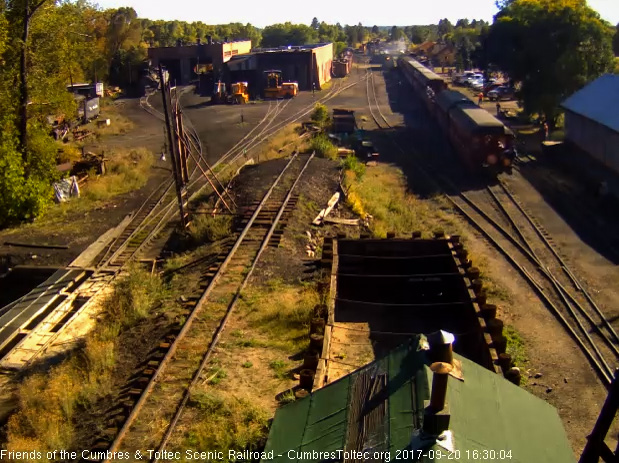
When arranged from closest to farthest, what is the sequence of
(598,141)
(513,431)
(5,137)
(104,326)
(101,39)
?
(513,431), (104,326), (5,137), (598,141), (101,39)

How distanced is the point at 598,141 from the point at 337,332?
19.1m

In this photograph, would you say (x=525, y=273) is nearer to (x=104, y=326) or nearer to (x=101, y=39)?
(x=104, y=326)

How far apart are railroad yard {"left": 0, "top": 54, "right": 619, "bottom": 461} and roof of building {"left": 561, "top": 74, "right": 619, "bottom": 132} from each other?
9.43 feet

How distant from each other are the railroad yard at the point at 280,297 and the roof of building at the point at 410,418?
107 inches

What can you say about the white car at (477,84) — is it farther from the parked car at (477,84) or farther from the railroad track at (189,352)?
the railroad track at (189,352)

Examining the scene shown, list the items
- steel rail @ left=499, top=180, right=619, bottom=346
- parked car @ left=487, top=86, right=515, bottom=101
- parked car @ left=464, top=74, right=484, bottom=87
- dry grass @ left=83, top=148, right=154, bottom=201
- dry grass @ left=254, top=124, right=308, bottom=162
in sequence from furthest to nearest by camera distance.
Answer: parked car @ left=464, top=74, right=484, bottom=87 → parked car @ left=487, top=86, right=515, bottom=101 → dry grass @ left=254, top=124, right=308, bottom=162 → dry grass @ left=83, top=148, right=154, bottom=201 → steel rail @ left=499, top=180, right=619, bottom=346

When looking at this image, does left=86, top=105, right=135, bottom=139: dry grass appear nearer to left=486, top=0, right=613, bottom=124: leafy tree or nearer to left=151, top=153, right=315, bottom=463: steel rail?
left=151, top=153, right=315, bottom=463: steel rail

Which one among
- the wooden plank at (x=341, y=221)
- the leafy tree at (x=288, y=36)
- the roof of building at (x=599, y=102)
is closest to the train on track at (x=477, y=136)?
the roof of building at (x=599, y=102)

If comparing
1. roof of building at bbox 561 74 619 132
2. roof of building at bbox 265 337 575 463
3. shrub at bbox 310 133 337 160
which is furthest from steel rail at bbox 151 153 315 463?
roof of building at bbox 561 74 619 132

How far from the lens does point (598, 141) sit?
83.5 ft

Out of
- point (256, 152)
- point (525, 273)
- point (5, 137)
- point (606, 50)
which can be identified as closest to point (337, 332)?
point (525, 273)

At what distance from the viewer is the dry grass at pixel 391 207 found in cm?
1912

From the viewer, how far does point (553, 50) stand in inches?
1270

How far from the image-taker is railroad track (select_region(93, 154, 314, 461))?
8.37 m
